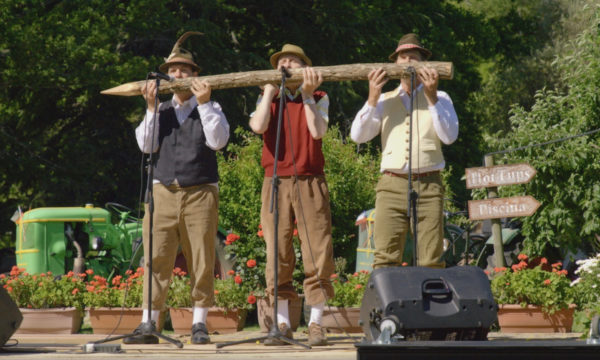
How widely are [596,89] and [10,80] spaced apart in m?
10.1

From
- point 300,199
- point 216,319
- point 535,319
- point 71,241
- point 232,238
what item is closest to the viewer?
point 300,199

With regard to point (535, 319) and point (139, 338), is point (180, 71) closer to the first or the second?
point (139, 338)

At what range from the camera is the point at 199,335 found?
21.3 feet

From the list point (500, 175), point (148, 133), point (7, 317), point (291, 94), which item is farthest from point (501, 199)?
point (7, 317)

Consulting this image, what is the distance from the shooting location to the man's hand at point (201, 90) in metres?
6.47

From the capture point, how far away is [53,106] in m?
18.5

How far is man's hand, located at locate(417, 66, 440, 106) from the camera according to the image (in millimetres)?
6188

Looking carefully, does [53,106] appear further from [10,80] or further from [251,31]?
[251,31]

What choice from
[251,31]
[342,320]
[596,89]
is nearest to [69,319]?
[342,320]

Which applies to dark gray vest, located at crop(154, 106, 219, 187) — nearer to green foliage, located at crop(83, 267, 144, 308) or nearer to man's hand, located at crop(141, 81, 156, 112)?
man's hand, located at crop(141, 81, 156, 112)

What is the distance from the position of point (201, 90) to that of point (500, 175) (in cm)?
285

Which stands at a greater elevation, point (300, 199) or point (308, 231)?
point (300, 199)

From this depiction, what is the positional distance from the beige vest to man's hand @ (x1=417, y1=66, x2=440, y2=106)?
109 millimetres

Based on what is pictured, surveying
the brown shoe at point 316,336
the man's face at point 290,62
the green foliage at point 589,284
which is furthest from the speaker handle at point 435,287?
the green foliage at point 589,284
